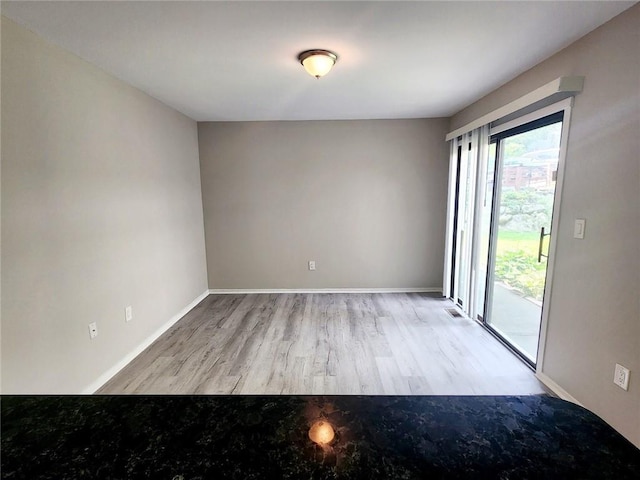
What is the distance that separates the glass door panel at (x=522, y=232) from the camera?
2367 millimetres

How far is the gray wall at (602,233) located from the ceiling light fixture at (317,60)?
1.59 meters

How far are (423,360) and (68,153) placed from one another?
310cm

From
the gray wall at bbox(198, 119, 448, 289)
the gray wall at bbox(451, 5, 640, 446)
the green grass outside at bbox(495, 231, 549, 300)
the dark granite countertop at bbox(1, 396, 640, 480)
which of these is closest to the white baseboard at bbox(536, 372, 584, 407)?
the gray wall at bbox(451, 5, 640, 446)

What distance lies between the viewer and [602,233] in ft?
5.91

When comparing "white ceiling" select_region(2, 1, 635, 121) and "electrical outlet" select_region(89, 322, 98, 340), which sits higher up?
"white ceiling" select_region(2, 1, 635, 121)

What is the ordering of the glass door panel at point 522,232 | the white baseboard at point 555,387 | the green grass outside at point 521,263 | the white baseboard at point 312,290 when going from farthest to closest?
the white baseboard at point 312,290
the green grass outside at point 521,263
the glass door panel at point 522,232
the white baseboard at point 555,387

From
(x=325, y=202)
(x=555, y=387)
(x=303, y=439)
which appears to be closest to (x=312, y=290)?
(x=325, y=202)

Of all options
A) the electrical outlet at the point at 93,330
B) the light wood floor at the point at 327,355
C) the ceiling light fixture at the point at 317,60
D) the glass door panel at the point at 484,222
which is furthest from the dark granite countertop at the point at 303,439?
the glass door panel at the point at 484,222

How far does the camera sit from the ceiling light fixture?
2.07 m

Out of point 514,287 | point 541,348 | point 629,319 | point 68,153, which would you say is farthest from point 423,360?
point 68,153

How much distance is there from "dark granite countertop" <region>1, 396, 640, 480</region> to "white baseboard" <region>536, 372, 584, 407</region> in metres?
1.95

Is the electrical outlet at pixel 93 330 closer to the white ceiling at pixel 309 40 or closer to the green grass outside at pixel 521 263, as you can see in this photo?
the white ceiling at pixel 309 40

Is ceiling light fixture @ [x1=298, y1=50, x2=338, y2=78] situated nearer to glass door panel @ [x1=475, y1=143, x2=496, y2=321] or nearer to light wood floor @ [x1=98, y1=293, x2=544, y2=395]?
glass door panel @ [x1=475, y1=143, x2=496, y2=321]

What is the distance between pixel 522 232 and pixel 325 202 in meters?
2.35
